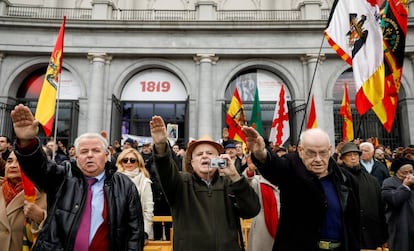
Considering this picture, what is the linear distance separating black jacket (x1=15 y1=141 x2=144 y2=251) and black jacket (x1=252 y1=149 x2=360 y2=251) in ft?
4.15

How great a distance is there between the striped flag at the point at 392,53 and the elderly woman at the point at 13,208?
579cm

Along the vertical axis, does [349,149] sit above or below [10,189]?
above

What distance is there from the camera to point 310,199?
2.81 meters

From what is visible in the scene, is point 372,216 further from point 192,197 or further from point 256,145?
point 192,197

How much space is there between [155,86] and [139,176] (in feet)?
45.1

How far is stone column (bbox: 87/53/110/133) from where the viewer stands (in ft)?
54.7

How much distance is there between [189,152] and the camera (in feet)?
10.9

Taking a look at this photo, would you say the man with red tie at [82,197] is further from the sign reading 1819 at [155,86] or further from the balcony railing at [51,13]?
the balcony railing at [51,13]

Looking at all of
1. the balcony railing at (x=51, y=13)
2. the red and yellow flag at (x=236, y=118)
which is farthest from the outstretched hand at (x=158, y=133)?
the balcony railing at (x=51, y=13)

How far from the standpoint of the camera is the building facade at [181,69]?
1719cm

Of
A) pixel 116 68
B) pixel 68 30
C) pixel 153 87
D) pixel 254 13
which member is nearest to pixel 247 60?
pixel 254 13

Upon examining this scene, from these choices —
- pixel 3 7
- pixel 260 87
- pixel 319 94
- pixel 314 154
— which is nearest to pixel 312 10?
pixel 319 94

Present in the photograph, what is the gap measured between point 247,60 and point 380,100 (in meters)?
12.7

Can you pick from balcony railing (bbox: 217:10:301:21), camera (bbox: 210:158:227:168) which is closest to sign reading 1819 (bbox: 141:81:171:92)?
balcony railing (bbox: 217:10:301:21)
